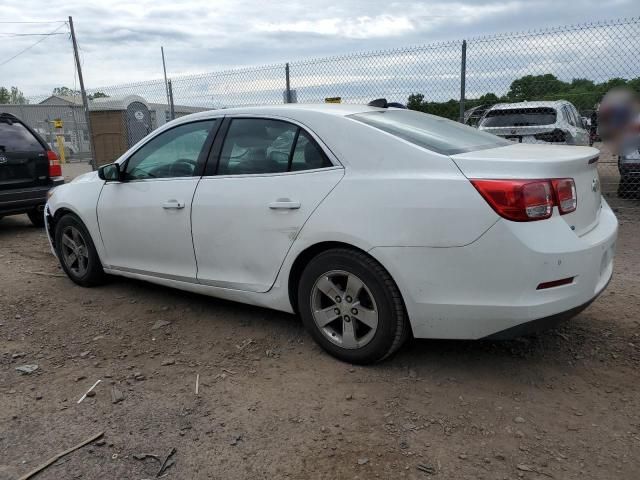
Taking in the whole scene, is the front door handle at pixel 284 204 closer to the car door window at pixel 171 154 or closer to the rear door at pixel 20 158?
the car door window at pixel 171 154

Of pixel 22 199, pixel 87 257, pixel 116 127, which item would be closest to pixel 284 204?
pixel 87 257

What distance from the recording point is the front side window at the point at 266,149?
332cm

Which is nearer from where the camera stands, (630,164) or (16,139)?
(16,139)

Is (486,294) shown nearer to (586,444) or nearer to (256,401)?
(586,444)

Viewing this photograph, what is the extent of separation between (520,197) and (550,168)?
0.25 m

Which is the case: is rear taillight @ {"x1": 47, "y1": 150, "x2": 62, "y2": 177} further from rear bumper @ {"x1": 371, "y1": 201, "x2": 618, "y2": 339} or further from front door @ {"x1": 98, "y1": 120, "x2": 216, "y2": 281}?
rear bumper @ {"x1": 371, "y1": 201, "x2": 618, "y2": 339}

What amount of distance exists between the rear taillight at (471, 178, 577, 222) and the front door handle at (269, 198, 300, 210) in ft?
3.46

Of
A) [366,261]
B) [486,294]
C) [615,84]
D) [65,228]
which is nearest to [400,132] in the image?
[366,261]

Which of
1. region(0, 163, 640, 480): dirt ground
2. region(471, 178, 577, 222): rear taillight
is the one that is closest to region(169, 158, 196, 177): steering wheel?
region(0, 163, 640, 480): dirt ground

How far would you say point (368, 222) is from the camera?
9.64 feet

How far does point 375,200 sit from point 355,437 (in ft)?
3.94

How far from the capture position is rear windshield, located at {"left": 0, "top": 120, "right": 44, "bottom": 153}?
7.34 metres

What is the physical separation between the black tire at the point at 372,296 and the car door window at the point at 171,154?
50.9 inches

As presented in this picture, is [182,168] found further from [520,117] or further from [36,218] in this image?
[520,117]
